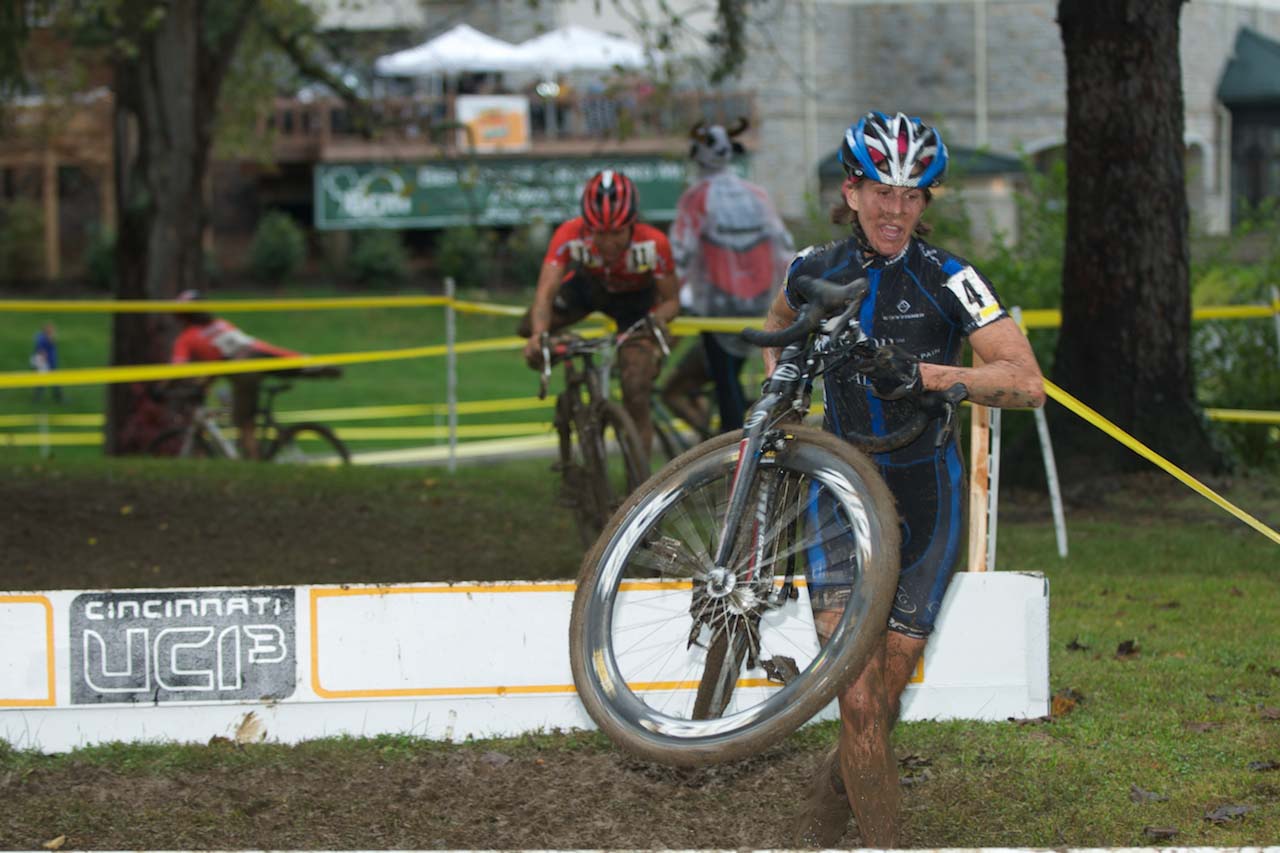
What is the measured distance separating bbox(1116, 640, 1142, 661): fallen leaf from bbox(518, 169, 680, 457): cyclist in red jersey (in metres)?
2.62

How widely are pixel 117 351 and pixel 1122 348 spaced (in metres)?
9.61

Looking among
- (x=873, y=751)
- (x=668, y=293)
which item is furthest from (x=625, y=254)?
(x=873, y=751)

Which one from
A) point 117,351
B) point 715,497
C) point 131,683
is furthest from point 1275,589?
point 117,351

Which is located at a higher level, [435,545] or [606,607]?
[606,607]

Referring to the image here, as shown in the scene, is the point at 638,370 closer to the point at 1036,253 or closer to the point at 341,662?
the point at 341,662

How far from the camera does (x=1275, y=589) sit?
7.84 meters

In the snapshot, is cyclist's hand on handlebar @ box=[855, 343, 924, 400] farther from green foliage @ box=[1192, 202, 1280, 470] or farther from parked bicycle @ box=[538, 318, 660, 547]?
green foliage @ box=[1192, 202, 1280, 470]

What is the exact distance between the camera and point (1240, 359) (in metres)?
12.6

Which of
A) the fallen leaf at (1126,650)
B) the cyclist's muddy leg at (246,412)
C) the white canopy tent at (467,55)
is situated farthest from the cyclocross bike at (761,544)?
the white canopy tent at (467,55)

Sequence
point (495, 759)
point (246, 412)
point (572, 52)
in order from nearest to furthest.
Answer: point (495, 759), point (246, 412), point (572, 52)

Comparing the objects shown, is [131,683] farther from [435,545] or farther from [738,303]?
[738,303]

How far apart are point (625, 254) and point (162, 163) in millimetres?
7997

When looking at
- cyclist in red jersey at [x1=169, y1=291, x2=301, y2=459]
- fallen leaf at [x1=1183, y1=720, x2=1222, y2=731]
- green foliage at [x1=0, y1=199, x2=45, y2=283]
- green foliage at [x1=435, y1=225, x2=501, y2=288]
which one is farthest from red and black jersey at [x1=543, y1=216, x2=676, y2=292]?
green foliage at [x1=0, y1=199, x2=45, y2=283]

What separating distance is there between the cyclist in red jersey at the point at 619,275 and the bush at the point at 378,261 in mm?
29900
